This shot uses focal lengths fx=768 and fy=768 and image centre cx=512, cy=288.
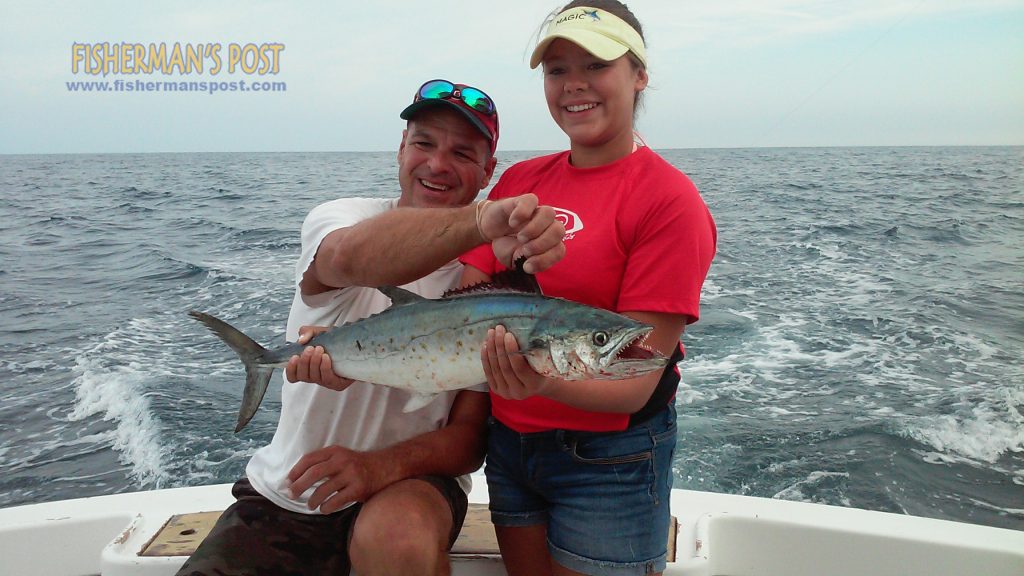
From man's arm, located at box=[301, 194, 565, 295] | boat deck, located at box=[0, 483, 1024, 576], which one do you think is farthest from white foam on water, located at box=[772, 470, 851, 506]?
man's arm, located at box=[301, 194, 565, 295]

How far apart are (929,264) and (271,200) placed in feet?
52.2

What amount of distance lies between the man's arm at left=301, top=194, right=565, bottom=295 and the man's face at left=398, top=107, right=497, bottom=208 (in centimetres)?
49

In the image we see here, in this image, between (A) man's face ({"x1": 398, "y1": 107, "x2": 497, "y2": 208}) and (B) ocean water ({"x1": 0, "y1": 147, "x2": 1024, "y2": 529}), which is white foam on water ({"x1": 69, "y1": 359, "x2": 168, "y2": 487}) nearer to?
(B) ocean water ({"x1": 0, "y1": 147, "x2": 1024, "y2": 529})

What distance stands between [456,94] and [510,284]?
35.7 inches

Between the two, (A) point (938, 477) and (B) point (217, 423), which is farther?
(B) point (217, 423)

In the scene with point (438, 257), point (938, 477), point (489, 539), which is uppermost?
point (438, 257)

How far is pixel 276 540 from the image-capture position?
8.23 feet

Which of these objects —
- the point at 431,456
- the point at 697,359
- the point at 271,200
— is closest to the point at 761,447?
the point at 697,359

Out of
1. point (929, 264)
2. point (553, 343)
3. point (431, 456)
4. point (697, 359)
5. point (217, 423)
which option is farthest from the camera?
point (929, 264)

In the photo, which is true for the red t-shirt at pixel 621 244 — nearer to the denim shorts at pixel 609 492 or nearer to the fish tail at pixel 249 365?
the denim shorts at pixel 609 492

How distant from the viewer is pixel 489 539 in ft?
9.64

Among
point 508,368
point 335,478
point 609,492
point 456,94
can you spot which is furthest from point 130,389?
point 508,368

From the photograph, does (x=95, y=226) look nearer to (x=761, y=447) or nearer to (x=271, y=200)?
(x=271, y=200)

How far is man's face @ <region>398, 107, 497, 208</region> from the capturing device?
2719 millimetres
